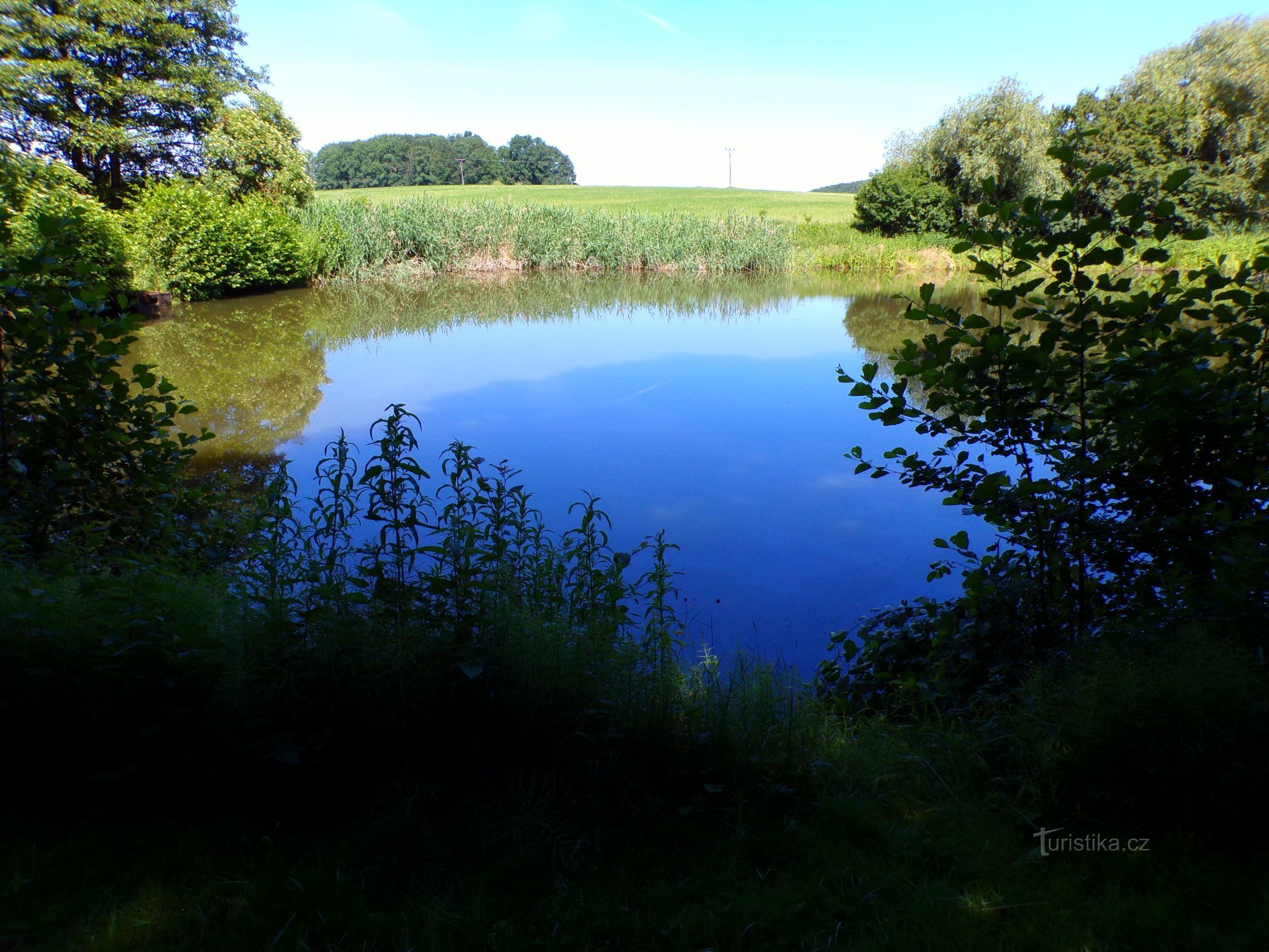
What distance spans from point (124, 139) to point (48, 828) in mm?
25259

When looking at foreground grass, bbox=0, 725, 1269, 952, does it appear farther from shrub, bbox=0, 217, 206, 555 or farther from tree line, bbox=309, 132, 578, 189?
tree line, bbox=309, 132, 578, 189

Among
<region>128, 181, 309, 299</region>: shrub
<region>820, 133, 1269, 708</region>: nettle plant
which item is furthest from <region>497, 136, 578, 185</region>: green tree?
<region>820, 133, 1269, 708</region>: nettle plant

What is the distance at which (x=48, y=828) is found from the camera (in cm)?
214

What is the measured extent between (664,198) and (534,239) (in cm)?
3248

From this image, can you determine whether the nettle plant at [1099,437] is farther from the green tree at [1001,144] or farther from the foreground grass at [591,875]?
the green tree at [1001,144]

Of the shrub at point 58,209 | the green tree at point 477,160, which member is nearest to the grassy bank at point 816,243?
the shrub at point 58,209

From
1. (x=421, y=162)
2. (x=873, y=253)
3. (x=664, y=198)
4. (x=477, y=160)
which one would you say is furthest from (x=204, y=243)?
(x=477, y=160)

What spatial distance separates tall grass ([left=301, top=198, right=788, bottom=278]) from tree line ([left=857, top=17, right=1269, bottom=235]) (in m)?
7.39

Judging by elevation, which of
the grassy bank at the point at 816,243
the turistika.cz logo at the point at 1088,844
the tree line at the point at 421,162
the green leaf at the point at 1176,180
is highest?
the tree line at the point at 421,162

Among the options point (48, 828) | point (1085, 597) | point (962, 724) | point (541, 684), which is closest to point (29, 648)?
point (48, 828)

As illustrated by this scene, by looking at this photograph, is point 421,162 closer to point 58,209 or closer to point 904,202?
point 904,202

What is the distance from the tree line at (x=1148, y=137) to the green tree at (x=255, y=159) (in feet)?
66.8

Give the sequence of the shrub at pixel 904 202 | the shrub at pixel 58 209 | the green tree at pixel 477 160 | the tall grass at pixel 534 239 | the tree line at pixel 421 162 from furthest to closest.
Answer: the green tree at pixel 477 160 < the tree line at pixel 421 162 < the shrub at pixel 904 202 < the tall grass at pixel 534 239 < the shrub at pixel 58 209

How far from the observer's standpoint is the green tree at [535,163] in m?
79.9
